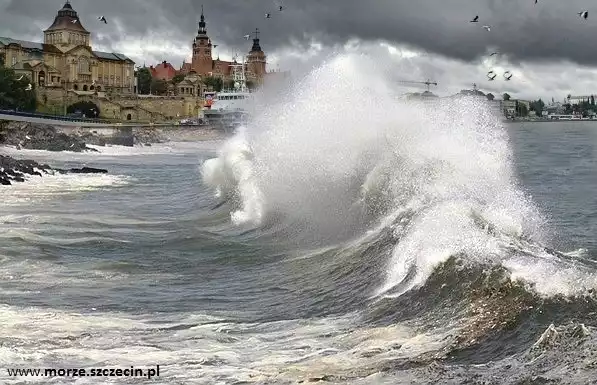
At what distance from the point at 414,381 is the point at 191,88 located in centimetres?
15906

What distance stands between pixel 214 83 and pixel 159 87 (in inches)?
432

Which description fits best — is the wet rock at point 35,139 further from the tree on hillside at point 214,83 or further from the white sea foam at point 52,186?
the tree on hillside at point 214,83

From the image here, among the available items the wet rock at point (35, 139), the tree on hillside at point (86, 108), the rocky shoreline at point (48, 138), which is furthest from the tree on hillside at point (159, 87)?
the wet rock at point (35, 139)

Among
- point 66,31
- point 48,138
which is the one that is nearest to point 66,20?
point 66,31

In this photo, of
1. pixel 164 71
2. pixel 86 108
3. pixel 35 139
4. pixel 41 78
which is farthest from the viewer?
pixel 164 71

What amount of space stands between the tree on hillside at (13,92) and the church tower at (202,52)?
2612 inches

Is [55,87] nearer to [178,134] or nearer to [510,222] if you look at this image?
[178,134]

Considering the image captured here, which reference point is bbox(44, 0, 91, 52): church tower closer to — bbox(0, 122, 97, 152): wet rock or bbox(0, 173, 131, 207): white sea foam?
bbox(0, 122, 97, 152): wet rock

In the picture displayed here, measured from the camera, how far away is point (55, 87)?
449ft

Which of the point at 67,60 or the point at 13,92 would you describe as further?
the point at 67,60

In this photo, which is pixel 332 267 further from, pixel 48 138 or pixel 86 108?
pixel 86 108

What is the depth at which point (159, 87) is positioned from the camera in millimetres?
171250

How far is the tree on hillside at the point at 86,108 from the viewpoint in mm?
138875

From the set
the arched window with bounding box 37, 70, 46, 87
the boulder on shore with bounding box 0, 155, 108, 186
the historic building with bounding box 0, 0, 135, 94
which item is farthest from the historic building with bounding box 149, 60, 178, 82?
the boulder on shore with bounding box 0, 155, 108, 186
